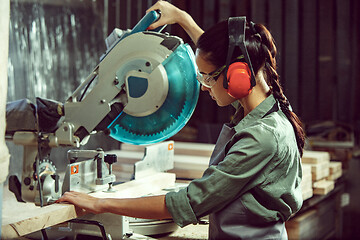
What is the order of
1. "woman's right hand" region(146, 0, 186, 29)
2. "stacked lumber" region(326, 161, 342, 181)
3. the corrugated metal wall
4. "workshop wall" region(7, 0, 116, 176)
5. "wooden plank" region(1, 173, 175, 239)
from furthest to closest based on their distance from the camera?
the corrugated metal wall
"stacked lumber" region(326, 161, 342, 181)
"workshop wall" region(7, 0, 116, 176)
"woman's right hand" region(146, 0, 186, 29)
"wooden plank" region(1, 173, 175, 239)

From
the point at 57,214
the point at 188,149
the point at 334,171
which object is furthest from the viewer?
the point at 334,171

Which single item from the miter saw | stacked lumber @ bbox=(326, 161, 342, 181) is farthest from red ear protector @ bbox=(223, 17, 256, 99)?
stacked lumber @ bbox=(326, 161, 342, 181)

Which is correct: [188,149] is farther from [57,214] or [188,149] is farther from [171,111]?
[57,214]

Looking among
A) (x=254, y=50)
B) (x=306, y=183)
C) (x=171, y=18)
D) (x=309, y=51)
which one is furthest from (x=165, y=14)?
(x=309, y=51)

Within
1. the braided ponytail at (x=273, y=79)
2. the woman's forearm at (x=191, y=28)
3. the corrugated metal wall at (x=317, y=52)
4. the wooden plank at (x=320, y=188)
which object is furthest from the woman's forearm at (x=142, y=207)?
the corrugated metal wall at (x=317, y=52)

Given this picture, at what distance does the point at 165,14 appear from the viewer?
172cm

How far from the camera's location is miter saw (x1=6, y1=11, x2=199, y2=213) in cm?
151

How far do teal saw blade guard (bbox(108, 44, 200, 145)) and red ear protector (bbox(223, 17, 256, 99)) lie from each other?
11.2 inches

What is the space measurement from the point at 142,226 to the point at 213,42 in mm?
749

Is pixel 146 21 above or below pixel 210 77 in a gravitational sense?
above

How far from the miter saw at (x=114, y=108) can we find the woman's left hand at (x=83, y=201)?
69 mm

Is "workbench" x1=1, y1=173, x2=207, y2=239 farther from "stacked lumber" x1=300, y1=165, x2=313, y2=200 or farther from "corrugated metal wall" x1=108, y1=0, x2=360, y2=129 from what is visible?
"corrugated metal wall" x1=108, y1=0, x2=360, y2=129

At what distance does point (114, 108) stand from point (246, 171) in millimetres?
542

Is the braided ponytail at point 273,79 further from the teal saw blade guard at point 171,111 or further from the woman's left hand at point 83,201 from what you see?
the woman's left hand at point 83,201
